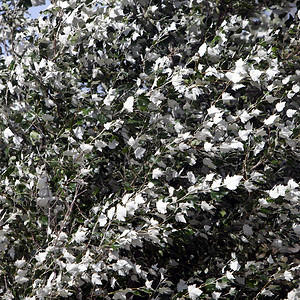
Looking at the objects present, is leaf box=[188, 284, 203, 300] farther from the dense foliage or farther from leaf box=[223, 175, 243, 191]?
leaf box=[223, 175, 243, 191]

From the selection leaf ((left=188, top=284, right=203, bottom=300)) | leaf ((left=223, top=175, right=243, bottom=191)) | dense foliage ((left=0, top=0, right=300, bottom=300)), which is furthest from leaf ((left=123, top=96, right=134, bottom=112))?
leaf ((left=188, top=284, right=203, bottom=300))

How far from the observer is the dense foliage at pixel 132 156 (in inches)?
105

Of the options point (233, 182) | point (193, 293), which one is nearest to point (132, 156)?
point (233, 182)

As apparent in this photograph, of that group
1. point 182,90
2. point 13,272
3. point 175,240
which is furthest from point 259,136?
point 13,272

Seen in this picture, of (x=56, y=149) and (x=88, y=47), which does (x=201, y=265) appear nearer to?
(x=56, y=149)

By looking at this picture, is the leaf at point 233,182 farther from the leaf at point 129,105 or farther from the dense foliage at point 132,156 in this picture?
the leaf at point 129,105

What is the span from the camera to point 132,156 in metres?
3.18

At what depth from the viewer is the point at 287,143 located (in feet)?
9.71

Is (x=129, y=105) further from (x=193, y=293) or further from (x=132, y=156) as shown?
(x=193, y=293)

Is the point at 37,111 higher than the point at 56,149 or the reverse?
higher

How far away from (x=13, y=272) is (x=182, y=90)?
1585mm

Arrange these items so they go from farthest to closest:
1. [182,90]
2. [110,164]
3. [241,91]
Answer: [241,91], [110,164], [182,90]

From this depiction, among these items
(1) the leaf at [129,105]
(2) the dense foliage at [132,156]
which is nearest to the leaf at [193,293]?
(2) the dense foliage at [132,156]

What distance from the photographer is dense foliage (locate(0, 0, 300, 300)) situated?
105 inches
